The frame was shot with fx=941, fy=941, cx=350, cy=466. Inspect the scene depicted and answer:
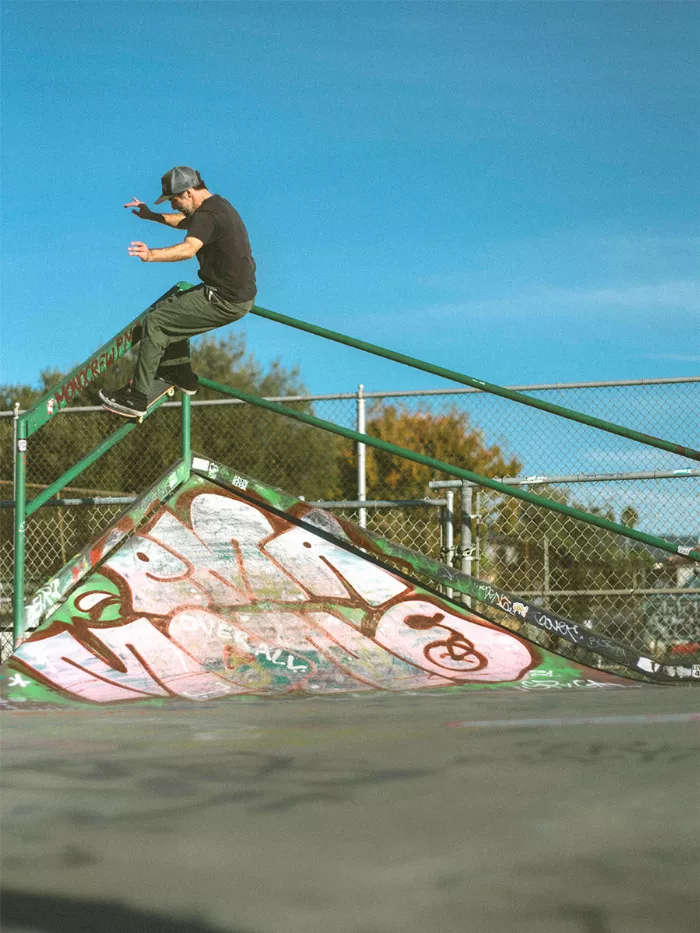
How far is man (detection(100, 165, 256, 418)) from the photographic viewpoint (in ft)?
17.7

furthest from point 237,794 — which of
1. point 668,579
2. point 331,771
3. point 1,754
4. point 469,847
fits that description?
point 668,579

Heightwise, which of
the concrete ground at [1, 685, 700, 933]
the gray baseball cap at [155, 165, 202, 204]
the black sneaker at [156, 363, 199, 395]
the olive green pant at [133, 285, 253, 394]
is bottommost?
the concrete ground at [1, 685, 700, 933]

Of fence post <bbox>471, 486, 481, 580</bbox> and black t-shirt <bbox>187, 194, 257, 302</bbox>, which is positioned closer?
black t-shirt <bbox>187, 194, 257, 302</bbox>

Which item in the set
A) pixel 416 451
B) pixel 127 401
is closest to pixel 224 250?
pixel 127 401

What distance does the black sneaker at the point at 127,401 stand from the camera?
216 inches

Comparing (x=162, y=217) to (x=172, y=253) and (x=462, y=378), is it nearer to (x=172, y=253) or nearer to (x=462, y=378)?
(x=172, y=253)

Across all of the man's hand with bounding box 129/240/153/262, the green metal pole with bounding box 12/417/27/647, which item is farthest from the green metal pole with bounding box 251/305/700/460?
the green metal pole with bounding box 12/417/27/647

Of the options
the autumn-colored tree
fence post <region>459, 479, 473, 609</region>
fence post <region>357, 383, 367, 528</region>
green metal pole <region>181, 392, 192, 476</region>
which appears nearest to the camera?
green metal pole <region>181, 392, 192, 476</region>

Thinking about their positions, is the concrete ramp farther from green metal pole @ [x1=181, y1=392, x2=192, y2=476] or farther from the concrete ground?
the concrete ground

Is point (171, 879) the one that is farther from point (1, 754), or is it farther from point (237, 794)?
point (1, 754)

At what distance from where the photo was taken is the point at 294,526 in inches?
233

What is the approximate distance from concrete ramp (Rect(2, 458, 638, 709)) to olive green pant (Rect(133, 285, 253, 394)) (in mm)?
773

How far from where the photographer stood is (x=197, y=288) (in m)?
5.53

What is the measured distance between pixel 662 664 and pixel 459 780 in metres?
3.96
